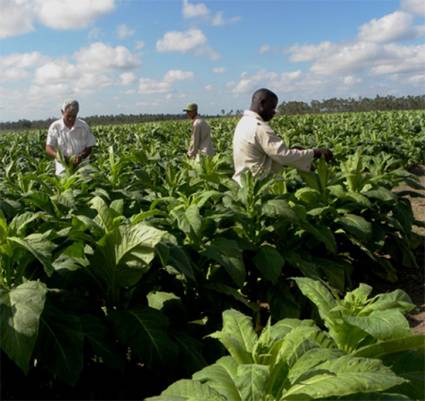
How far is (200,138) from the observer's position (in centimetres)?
920

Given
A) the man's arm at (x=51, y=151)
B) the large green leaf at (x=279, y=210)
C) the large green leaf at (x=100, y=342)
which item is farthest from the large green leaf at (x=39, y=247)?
the man's arm at (x=51, y=151)

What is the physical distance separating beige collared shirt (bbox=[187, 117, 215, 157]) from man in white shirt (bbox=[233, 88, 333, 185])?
3961 mm

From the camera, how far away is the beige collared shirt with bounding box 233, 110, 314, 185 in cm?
494

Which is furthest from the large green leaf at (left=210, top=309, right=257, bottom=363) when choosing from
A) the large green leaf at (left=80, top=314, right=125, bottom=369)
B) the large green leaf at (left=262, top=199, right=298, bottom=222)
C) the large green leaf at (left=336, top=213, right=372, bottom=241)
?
the large green leaf at (left=336, top=213, right=372, bottom=241)

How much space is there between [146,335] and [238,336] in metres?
1.07

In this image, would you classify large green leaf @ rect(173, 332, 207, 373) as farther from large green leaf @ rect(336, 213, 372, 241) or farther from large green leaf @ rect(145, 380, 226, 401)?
large green leaf @ rect(336, 213, 372, 241)

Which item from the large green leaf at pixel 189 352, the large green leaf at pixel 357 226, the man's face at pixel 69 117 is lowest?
the large green leaf at pixel 189 352

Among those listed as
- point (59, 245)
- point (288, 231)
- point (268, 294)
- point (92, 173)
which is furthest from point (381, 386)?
point (92, 173)

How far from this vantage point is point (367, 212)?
5.64 meters

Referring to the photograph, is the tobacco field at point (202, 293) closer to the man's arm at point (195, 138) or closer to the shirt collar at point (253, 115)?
the shirt collar at point (253, 115)

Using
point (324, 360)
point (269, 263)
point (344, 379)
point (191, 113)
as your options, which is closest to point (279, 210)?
point (269, 263)

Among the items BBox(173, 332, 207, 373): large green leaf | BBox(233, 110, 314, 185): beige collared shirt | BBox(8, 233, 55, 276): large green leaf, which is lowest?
BBox(173, 332, 207, 373): large green leaf

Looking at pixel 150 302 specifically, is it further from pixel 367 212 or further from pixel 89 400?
pixel 367 212

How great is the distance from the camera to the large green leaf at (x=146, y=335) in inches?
113
